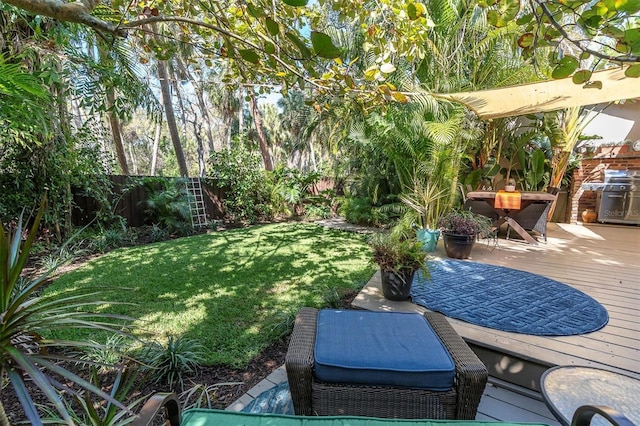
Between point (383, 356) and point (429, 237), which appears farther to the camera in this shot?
point (429, 237)

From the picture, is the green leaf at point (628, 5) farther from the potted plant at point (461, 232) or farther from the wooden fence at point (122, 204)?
the wooden fence at point (122, 204)

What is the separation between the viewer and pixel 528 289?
10.1 feet

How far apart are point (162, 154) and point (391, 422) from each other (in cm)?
3104

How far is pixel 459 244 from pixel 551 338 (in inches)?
83.0

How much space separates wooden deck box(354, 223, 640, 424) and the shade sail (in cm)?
201

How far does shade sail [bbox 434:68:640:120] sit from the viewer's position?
10.1 feet

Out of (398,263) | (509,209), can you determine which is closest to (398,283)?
(398,263)

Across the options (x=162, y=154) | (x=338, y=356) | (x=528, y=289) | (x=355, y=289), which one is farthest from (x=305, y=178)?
(x=162, y=154)

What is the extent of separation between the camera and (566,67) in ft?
2.97

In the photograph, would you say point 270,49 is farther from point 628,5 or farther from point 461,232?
point 461,232

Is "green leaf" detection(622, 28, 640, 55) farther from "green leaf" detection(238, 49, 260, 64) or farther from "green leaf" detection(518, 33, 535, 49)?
"green leaf" detection(238, 49, 260, 64)

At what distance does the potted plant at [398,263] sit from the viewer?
9.09ft

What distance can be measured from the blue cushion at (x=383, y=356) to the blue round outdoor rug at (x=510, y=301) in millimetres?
967

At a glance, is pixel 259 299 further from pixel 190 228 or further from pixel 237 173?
pixel 237 173
